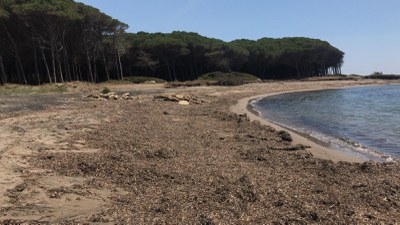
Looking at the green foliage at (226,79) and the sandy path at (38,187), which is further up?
the green foliage at (226,79)

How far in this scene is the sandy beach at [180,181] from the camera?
6211 millimetres

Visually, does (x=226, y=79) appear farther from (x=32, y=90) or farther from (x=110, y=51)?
(x=32, y=90)

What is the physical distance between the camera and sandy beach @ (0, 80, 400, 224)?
20.4 ft

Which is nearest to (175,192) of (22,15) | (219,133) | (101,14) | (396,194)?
(396,194)

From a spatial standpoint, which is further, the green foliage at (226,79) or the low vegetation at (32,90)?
the green foliage at (226,79)

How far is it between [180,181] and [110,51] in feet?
212

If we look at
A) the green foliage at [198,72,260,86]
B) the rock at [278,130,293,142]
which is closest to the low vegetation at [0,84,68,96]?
the green foliage at [198,72,260,86]

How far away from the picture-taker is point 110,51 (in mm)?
69625

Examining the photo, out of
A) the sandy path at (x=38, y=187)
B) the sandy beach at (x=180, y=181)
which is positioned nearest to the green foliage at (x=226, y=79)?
the sandy beach at (x=180, y=181)

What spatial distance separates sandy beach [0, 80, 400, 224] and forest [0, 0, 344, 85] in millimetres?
42316

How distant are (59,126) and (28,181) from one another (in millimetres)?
7675

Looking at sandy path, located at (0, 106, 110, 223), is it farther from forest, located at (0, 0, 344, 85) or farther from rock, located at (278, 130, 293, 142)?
forest, located at (0, 0, 344, 85)

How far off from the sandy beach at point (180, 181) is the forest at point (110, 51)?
1666 inches

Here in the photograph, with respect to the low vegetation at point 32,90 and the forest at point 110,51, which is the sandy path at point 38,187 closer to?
the low vegetation at point 32,90
